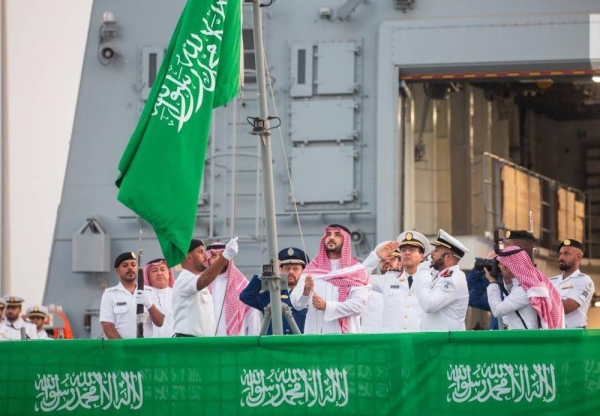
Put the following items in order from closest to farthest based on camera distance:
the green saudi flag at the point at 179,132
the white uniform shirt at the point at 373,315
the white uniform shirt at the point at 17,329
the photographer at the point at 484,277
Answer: the green saudi flag at the point at 179,132, the photographer at the point at 484,277, the white uniform shirt at the point at 373,315, the white uniform shirt at the point at 17,329

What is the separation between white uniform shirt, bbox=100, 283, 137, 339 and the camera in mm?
11555

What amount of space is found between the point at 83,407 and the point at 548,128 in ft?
58.9

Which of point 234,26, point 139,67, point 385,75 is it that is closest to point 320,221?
point 385,75

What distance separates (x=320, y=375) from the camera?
26.0 feet

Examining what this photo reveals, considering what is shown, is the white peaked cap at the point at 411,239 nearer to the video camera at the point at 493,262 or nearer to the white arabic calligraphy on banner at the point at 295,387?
the video camera at the point at 493,262

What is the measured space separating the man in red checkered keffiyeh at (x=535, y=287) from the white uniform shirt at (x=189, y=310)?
2.16 metres

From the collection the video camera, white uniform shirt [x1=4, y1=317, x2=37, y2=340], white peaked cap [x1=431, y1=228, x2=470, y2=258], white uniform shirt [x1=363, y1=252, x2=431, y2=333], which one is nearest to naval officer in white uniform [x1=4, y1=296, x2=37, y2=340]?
white uniform shirt [x1=4, y1=317, x2=37, y2=340]

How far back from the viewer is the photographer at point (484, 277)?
33.5 ft

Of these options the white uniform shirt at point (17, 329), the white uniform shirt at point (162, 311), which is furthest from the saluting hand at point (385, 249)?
the white uniform shirt at point (17, 329)

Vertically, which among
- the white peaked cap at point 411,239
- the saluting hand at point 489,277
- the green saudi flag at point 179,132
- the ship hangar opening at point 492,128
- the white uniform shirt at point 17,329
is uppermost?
the ship hangar opening at point 492,128

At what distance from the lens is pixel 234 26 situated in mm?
9016

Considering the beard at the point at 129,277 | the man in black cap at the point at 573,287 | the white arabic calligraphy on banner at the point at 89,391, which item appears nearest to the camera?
the white arabic calligraphy on banner at the point at 89,391

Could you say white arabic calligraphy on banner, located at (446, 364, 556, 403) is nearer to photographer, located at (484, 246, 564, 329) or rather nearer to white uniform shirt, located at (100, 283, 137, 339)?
photographer, located at (484, 246, 564, 329)

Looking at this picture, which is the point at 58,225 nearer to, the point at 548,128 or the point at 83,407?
the point at 83,407
